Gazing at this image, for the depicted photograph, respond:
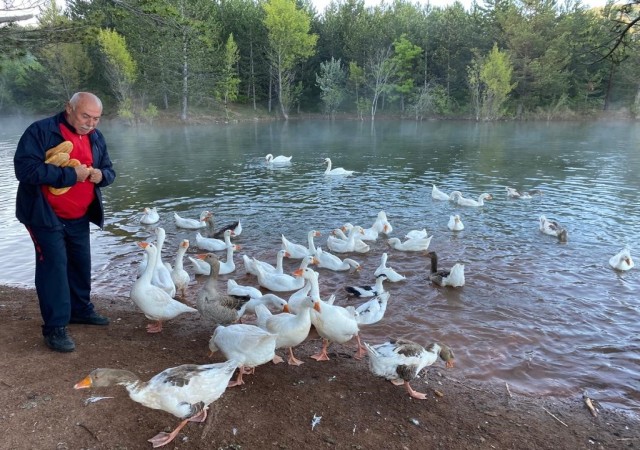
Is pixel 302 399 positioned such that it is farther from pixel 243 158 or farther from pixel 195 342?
pixel 243 158

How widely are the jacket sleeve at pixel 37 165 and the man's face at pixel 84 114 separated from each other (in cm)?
32

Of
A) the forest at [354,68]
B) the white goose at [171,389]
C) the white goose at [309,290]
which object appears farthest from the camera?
the forest at [354,68]

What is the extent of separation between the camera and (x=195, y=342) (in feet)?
20.3

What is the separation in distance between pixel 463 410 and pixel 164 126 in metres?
51.0

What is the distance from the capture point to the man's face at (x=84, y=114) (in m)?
4.97

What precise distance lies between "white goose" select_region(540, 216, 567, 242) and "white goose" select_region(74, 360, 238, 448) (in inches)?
432

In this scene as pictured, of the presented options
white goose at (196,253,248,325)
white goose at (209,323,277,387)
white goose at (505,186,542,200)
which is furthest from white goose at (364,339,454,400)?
white goose at (505,186,542,200)

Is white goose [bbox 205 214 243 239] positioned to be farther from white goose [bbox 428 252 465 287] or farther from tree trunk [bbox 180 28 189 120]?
tree trunk [bbox 180 28 189 120]

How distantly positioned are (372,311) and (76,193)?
15.7 feet

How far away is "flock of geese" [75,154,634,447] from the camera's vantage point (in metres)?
4.00

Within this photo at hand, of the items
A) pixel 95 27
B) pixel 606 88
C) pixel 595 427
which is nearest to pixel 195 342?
pixel 595 427

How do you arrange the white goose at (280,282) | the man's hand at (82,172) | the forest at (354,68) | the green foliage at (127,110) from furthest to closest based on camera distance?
1. the forest at (354,68)
2. the green foliage at (127,110)
3. the white goose at (280,282)
4. the man's hand at (82,172)

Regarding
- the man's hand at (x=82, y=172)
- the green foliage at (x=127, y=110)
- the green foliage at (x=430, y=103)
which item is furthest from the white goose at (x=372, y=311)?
the green foliage at (x=430, y=103)

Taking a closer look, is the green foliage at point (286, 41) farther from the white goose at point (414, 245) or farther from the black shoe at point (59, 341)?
the black shoe at point (59, 341)
